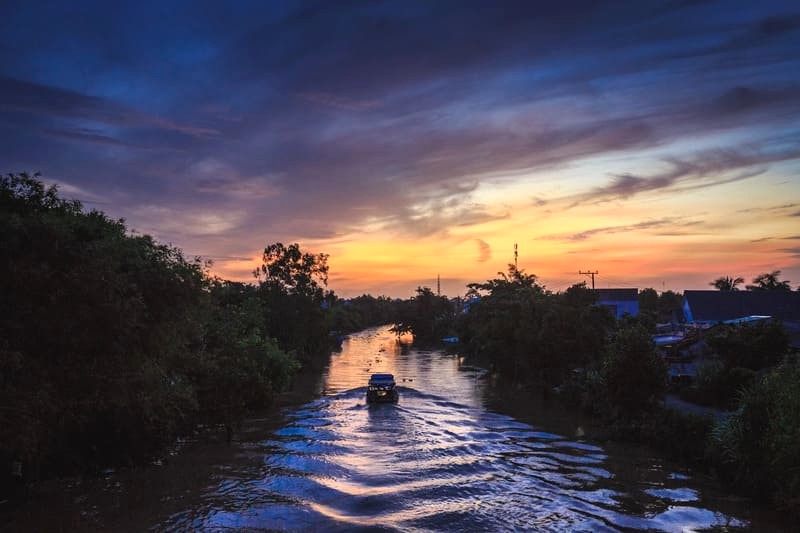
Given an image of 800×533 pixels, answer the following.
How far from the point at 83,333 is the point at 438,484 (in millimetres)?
16816

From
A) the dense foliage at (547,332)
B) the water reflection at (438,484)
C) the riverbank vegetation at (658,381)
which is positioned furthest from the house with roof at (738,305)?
the water reflection at (438,484)

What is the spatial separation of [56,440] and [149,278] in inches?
359

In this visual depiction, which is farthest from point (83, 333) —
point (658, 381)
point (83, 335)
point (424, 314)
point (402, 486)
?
point (424, 314)

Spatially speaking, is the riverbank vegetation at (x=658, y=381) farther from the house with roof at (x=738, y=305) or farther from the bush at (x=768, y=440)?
the house with roof at (x=738, y=305)

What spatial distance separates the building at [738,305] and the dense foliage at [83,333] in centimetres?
5570

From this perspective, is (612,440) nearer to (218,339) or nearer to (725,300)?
(218,339)

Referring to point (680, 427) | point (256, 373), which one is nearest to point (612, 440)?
point (680, 427)

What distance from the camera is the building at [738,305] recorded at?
60.0 m

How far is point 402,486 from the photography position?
25375 millimetres

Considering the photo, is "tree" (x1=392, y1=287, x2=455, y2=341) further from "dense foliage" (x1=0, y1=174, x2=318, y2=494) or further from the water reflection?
"dense foliage" (x1=0, y1=174, x2=318, y2=494)

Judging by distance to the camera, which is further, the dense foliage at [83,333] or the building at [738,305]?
the building at [738,305]

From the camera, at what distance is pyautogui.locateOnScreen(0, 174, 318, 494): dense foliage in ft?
48.0

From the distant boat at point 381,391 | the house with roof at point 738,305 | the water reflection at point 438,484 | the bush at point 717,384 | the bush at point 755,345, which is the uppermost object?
the house with roof at point 738,305

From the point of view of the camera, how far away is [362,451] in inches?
1264
